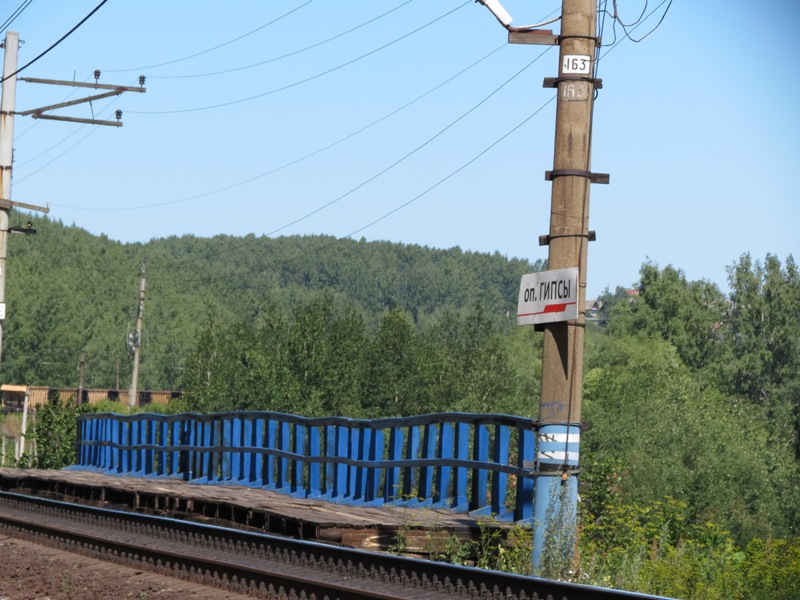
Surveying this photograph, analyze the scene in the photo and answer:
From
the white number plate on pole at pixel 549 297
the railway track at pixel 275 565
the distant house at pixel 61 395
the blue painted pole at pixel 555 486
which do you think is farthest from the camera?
the distant house at pixel 61 395

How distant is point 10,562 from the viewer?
1087cm

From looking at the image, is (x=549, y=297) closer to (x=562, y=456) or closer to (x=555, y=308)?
(x=555, y=308)

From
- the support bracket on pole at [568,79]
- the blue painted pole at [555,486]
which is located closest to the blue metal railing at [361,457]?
the blue painted pole at [555,486]

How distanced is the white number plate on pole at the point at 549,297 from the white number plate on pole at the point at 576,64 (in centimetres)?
168

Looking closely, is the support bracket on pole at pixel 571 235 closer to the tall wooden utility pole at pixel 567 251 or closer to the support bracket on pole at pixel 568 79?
the tall wooden utility pole at pixel 567 251

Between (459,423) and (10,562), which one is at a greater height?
(459,423)

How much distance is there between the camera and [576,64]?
970cm

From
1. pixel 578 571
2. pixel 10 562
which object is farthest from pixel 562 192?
pixel 10 562

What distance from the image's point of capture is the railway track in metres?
8.24

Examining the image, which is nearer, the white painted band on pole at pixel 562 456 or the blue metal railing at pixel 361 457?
the white painted band on pole at pixel 562 456

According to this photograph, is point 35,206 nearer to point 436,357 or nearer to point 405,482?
point 405,482

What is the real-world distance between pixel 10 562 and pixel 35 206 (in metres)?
16.4

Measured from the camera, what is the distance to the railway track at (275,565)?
27.0 ft

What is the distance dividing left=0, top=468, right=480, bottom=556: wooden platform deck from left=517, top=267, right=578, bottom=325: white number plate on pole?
2.32m
